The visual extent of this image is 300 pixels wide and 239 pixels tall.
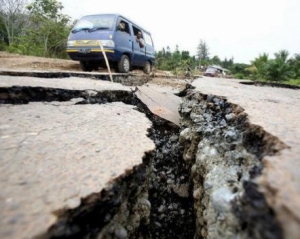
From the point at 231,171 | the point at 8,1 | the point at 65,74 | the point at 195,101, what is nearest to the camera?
the point at 231,171

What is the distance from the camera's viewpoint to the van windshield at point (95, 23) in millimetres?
5059

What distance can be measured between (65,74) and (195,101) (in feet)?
5.94

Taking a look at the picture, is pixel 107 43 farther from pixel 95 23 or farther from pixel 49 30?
pixel 49 30

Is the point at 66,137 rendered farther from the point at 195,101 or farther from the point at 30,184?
the point at 195,101

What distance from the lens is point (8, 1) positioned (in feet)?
66.8

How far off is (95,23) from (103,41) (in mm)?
703

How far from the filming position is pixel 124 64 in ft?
17.9

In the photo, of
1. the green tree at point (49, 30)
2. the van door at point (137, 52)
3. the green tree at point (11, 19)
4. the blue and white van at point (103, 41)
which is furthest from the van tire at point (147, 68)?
the green tree at point (11, 19)

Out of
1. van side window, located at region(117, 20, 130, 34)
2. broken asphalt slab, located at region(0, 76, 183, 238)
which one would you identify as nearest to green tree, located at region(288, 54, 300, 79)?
van side window, located at region(117, 20, 130, 34)

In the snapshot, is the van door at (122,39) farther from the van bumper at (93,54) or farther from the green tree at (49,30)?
the green tree at (49,30)

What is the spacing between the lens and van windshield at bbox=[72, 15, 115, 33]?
5.06m

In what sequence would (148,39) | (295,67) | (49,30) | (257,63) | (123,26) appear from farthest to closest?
(257,63) → (295,67) → (49,30) → (148,39) → (123,26)

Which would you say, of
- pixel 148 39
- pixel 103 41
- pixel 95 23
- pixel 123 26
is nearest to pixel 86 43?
pixel 103 41

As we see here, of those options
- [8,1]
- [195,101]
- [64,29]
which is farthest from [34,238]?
[8,1]
